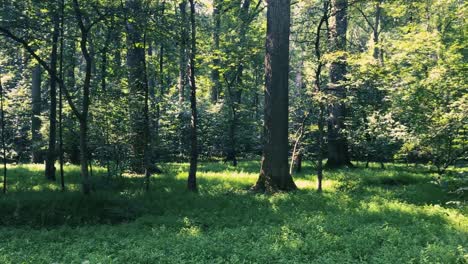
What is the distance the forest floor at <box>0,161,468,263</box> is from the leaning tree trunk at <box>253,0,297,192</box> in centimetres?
83

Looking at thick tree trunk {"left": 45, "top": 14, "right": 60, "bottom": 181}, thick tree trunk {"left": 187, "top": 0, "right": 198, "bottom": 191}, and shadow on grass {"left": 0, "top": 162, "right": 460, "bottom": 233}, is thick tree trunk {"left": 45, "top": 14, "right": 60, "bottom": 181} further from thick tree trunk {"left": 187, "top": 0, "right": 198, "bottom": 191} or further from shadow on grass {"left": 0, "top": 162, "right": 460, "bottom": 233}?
thick tree trunk {"left": 187, "top": 0, "right": 198, "bottom": 191}

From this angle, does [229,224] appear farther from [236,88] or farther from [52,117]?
[236,88]

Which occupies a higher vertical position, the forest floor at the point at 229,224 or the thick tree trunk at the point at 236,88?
the thick tree trunk at the point at 236,88

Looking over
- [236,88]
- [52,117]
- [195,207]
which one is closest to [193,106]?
[195,207]

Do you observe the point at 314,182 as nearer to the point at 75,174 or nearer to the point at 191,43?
the point at 191,43

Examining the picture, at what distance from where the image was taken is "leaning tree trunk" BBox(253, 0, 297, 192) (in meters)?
12.1

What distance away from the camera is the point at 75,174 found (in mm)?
14867

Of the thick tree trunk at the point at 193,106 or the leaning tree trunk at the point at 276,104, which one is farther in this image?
the leaning tree trunk at the point at 276,104

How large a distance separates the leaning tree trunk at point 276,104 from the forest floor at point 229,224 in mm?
A: 831

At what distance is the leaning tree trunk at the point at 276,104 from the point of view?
12.1 metres

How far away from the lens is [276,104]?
12.2 meters

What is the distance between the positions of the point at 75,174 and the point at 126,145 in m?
3.61

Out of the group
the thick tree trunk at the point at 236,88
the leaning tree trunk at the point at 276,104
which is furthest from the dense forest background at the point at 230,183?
the thick tree trunk at the point at 236,88

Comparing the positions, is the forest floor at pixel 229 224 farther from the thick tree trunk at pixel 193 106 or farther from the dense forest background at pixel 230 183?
the thick tree trunk at pixel 193 106
